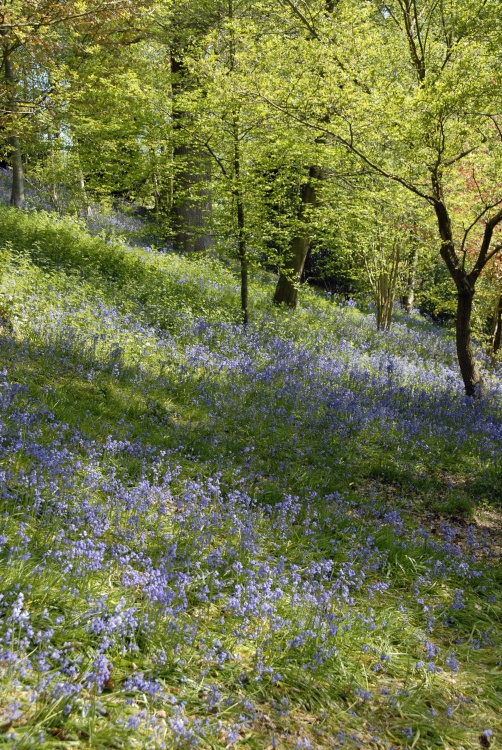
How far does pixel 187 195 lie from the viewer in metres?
11.6

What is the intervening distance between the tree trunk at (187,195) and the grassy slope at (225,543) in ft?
8.97

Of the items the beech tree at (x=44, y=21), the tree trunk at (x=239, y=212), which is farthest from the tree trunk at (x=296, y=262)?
the beech tree at (x=44, y=21)

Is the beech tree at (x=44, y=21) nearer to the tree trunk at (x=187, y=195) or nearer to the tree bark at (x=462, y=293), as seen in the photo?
the tree trunk at (x=187, y=195)

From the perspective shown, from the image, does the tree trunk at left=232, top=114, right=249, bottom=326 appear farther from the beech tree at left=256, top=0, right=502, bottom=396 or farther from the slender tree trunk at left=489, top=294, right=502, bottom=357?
the slender tree trunk at left=489, top=294, right=502, bottom=357

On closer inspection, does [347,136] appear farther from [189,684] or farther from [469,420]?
[189,684]

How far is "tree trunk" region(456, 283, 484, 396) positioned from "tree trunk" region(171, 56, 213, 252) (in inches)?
181

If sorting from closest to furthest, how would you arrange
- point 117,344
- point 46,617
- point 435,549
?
1. point 46,617
2. point 435,549
3. point 117,344

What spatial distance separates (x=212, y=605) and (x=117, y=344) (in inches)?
179

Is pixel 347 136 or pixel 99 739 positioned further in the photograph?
pixel 347 136

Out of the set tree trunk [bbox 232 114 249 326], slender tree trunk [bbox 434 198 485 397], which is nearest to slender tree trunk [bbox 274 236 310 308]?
tree trunk [bbox 232 114 249 326]

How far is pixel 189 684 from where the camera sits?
2.76m

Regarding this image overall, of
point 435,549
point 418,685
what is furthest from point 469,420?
point 418,685

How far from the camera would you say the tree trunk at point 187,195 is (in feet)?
33.9

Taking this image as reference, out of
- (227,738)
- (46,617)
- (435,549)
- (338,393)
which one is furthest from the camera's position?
(338,393)
